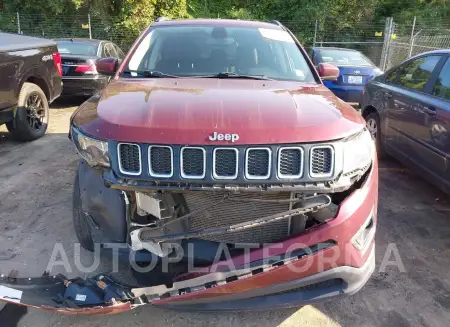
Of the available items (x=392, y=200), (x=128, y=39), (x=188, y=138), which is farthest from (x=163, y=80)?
(x=128, y=39)

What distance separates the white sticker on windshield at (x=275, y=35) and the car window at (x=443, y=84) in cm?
162

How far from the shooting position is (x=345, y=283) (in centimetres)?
221

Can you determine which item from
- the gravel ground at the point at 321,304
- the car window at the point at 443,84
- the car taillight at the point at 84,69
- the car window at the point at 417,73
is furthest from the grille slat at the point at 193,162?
the car taillight at the point at 84,69

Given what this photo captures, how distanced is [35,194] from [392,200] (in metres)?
3.82

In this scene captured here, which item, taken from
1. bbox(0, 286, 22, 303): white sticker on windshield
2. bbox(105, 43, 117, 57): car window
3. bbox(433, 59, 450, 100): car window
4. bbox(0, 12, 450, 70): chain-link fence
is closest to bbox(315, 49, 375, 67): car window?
bbox(105, 43, 117, 57): car window

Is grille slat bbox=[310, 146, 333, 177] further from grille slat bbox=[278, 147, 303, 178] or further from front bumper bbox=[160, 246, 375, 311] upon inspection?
front bumper bbox=[160, 246, 375, 311]

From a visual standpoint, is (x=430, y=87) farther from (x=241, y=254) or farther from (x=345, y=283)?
(x=241, y=254)

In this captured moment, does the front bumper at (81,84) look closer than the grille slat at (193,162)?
No

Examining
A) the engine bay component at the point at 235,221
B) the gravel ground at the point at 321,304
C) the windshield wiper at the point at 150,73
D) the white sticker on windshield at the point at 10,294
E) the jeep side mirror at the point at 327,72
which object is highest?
the windshield wiper at the point at 150,73

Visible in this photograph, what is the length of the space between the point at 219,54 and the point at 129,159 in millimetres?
1698

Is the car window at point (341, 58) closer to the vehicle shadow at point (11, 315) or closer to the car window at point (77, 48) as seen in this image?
the car window at point (77, 48)

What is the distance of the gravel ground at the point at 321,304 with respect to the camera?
8.41 ft

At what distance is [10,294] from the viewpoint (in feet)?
7.03

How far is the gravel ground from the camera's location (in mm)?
2562
